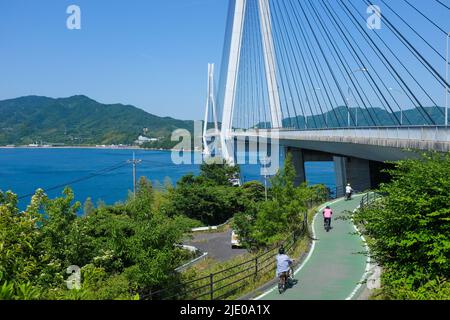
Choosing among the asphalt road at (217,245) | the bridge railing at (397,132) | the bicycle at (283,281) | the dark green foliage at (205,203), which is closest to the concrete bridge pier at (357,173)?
the bridge railing at (397,132)

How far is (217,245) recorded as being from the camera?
2700cm

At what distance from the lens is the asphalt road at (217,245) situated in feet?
77.4

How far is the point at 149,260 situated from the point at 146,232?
26.9 inches

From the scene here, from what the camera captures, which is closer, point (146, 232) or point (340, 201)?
point (146, 232)

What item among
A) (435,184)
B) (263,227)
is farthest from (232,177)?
(435,184)

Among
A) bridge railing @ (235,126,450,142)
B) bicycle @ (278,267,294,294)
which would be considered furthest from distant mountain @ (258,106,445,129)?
bicycle @ (278,267,294,294)

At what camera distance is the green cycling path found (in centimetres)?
972

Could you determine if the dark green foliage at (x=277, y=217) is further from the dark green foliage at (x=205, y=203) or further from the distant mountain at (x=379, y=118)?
the dark green foliage at (x=205, y=203)

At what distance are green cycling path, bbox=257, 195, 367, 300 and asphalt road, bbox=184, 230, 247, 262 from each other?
7883 millimetres

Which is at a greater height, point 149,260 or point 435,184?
point 435,184

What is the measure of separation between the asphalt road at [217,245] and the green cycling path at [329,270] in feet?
25.9

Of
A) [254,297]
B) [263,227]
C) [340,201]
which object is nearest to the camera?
[254,297]
